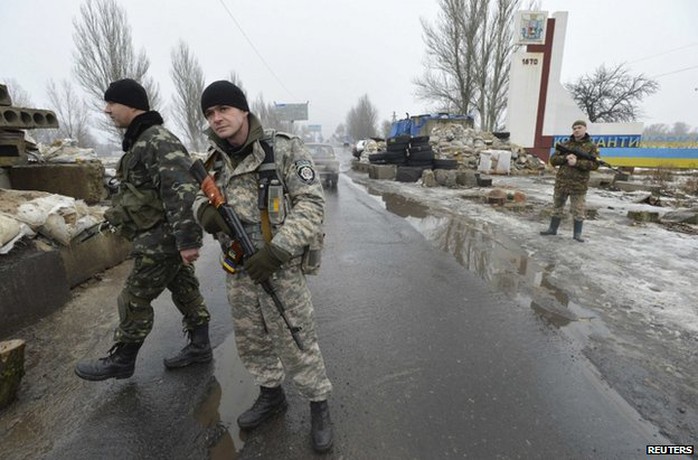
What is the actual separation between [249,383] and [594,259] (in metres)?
4.77

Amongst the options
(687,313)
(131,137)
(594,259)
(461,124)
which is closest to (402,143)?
(461,124)

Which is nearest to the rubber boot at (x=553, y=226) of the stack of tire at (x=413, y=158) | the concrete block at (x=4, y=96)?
the concrete block at (x=4, y=96)

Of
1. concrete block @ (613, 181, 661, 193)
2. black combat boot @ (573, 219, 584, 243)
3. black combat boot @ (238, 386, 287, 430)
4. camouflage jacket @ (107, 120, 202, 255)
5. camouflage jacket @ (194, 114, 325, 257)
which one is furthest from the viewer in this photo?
concrete block @ (613, 181, 661, 193)

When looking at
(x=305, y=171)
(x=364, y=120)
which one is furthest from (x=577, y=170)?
(x=364, y=120)

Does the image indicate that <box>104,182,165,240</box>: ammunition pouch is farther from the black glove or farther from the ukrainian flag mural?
the ukrainian flag mural

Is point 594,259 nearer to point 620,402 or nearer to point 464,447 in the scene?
point 620,402

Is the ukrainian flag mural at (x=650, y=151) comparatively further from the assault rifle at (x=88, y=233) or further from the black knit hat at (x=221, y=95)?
the black knit hat at (x=221, y=95)

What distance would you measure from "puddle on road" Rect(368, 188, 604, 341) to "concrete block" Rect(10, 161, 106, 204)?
5.15m

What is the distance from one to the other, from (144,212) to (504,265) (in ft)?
14.0

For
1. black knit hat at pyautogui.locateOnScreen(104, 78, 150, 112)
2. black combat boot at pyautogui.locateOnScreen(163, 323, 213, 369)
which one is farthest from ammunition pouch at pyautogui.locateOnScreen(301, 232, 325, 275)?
black knit hat at pyautogui.locateOnScreen(104, 78, 150, 112)

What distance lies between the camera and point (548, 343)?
2.99 metres

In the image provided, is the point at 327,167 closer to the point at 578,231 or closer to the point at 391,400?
the point at 578,231

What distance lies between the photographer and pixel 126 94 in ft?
7.54

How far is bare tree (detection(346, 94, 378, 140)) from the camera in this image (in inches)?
3115
